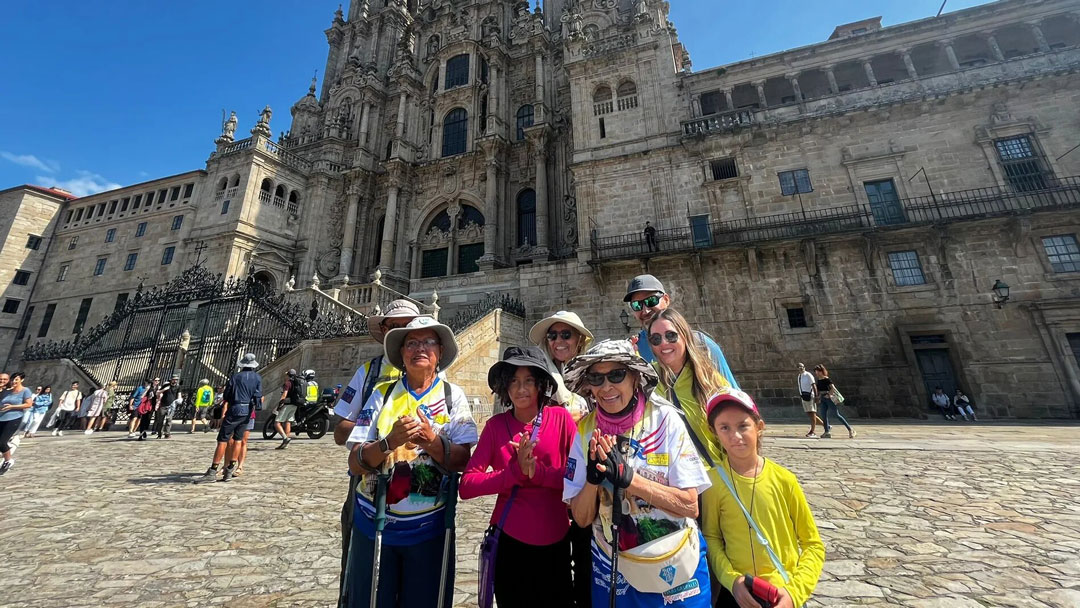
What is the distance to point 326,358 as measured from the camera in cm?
1282


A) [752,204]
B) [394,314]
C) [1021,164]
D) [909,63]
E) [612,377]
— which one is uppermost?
[909,63]

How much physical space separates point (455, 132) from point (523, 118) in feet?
16.2

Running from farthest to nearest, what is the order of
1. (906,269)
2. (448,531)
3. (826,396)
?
(906,269) < (826,396) < (448,531)

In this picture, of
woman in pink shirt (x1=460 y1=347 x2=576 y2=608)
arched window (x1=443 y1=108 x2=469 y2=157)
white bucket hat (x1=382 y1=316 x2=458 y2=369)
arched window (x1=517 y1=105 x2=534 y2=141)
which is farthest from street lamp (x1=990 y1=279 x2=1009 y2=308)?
arched window (x1=443 y1=108 x2=469 y2=157)

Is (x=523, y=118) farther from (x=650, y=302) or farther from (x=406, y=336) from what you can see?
(x=406, y=336)

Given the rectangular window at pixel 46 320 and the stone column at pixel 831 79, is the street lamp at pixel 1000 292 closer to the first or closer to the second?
the stone column at pixel 831 79

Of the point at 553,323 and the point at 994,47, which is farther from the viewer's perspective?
the point at 994,47

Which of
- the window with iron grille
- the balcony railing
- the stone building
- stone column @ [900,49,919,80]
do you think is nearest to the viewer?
the stone building

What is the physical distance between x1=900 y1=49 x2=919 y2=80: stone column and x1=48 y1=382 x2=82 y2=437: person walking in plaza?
32.9 meters

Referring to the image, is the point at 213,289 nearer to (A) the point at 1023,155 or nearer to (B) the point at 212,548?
(B) the point at 212,548

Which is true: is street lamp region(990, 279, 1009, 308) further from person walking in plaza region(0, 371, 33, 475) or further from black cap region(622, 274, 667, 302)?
person walking in plaza region(0, 371, 33, 475)

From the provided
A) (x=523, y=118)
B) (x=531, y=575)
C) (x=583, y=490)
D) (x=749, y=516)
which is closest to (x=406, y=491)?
(x=531, y=575)

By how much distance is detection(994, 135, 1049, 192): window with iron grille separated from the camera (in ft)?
45.8

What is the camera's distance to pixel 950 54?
54.0 ft
